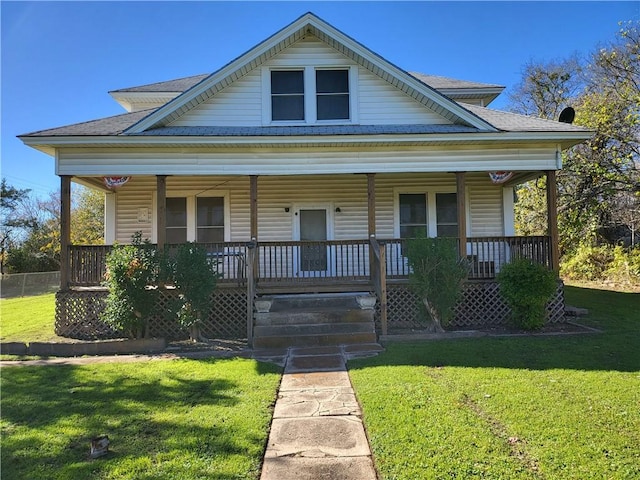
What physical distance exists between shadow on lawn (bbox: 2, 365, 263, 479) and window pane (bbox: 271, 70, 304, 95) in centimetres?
765

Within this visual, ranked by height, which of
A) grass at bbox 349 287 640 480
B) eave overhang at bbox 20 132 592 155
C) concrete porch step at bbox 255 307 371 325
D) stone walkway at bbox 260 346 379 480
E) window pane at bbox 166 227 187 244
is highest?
eave overhang at bbox 20 132 592 155

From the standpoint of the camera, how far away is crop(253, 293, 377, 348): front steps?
7461 mm

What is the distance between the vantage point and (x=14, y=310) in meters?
13.7

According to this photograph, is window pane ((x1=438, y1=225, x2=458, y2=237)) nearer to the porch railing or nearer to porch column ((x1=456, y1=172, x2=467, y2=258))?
the porch railing

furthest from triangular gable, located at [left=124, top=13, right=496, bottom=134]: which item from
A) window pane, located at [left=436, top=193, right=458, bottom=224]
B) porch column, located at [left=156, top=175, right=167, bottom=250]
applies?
window pane, located at [left=436, top=193, right=458, bottom=224]

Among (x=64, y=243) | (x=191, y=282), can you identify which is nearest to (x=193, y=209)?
(x=64, y=243)

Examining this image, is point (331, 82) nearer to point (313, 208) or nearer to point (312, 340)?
point (313, 208)

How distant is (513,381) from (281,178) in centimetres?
847

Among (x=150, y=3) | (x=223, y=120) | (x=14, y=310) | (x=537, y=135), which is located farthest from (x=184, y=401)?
(x=14, y=310)

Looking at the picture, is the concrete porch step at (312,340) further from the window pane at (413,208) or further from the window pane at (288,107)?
the window pane at (288,107)

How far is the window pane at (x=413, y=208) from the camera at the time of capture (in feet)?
39.4

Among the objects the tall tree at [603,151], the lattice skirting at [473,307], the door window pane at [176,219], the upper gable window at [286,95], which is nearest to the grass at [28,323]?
the door window pane at [176,219]

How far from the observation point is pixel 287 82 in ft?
34.9

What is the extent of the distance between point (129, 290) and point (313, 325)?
145 inches
